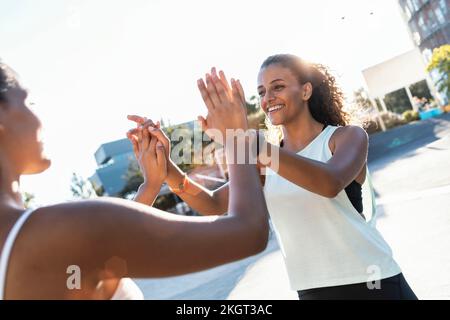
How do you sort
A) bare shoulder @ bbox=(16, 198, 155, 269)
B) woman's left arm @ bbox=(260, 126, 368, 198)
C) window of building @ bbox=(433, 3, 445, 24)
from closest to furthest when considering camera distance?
1. bare shoulder @ bbox=(16, 198, 155, 269)
2. woman's left arm @ bbox=(260, 126, 368, 198)
3. window of building @ bbox=(433, 3, 445, 24)

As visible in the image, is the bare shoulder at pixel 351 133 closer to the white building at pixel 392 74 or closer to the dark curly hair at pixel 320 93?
the dark curly hair at pixel 320 93

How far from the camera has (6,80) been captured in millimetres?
1223

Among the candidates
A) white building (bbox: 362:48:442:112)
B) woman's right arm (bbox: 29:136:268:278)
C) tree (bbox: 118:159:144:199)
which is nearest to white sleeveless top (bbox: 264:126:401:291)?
woman's right arm (bbox: 29:136:268:278)

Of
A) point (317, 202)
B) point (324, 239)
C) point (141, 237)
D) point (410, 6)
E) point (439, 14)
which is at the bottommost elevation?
point (324, 239)

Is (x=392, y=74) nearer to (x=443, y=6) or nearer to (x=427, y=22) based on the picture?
(x=443, y=6)

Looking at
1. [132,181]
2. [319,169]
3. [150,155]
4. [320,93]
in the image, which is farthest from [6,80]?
[132,181]

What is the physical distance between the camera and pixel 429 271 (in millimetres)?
5312

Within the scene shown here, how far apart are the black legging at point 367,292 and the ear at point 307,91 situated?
1.10 m

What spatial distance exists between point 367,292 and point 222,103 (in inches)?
50.1

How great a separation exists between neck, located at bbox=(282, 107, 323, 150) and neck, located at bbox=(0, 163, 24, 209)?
1733 millimetres

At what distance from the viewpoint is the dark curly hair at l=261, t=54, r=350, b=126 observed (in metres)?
2.77

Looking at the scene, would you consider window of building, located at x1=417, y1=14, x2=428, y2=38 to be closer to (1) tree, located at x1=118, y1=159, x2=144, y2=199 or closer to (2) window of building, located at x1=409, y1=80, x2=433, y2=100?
(2) window of building, located at x1=409, y1=80, x2=433, y2=100

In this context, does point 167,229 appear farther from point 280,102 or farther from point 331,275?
point 280,102

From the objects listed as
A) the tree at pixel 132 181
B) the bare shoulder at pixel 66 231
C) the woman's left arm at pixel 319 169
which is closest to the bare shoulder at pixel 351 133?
the woman's left arm at pixel 319 169
